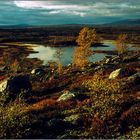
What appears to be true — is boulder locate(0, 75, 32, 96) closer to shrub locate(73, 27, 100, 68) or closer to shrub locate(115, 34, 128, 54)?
shrub locate(73, 27, 100, 68)

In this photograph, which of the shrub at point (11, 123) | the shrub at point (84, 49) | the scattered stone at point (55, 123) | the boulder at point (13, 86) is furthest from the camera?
the shrub at point (84, 49)

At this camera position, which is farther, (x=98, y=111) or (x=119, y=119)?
(x=98, y=111)

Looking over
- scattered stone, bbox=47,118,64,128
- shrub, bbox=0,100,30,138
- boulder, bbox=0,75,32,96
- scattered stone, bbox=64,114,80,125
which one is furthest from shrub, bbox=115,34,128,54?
shrub, bbox=0,100,30,138

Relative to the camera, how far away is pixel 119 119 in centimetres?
2691

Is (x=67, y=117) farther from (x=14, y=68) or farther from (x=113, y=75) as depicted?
(x=14, y=68)

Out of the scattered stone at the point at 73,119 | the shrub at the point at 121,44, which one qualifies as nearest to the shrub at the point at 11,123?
the scattered stone at the point at 73,119

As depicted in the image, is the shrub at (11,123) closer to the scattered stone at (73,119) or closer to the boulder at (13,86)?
the scattered stone at (73,119)

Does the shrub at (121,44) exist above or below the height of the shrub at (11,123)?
below

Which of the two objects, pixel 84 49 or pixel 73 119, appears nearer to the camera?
pixel 73 119

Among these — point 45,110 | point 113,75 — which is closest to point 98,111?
point 45,110

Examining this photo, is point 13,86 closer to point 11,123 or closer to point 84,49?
point 11,123

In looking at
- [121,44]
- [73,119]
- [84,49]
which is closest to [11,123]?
[73,119]

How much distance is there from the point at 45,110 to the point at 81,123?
6537 millimetres

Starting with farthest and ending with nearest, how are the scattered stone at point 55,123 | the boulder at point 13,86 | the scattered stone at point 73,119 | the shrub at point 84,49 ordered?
the shrub at point 84,49, the boulder at point 13,86, the scattered stone at point 73,119, the scattered stone at point 55,123
